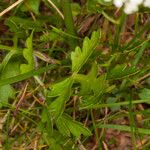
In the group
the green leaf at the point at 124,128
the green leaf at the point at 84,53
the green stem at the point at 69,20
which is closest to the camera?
the green leaf at the point at 84,53

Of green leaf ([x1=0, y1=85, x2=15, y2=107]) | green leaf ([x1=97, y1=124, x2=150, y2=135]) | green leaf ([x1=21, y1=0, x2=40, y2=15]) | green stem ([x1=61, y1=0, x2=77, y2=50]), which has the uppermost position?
green leaf ([x1=21, y1=0, x2=40, y2=15])

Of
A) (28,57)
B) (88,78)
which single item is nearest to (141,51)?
(88,78)

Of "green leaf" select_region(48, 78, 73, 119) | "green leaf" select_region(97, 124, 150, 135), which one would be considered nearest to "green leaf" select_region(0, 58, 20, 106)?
"green leaf" select_region(48, 78, 73, 119)

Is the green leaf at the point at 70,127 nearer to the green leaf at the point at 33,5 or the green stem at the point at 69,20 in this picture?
the green stem at the point at 69,20

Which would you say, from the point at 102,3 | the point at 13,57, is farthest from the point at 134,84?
the point at 13,57

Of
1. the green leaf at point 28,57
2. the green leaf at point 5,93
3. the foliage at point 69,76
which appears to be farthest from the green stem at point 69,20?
the green leaf at point 5,93

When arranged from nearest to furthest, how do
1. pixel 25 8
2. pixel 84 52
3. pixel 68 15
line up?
pixel 84 52
pixel 68 15
pixel 25 8

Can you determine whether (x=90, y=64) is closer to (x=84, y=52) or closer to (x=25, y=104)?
(x=84, y=52)

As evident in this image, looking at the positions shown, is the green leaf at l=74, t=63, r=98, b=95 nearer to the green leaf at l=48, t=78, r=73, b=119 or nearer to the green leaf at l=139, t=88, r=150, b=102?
the green leaf at l=48, t=78, r=73, b=119
